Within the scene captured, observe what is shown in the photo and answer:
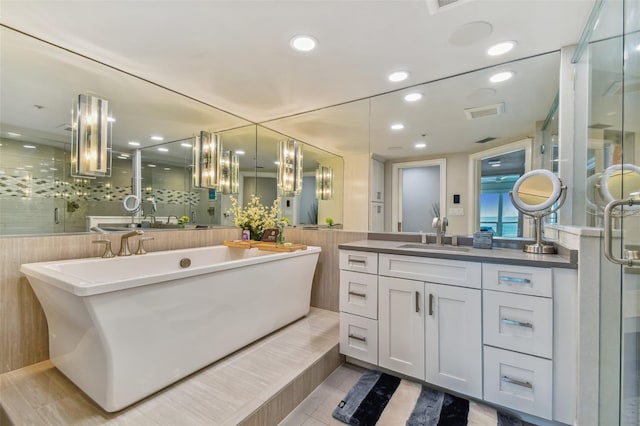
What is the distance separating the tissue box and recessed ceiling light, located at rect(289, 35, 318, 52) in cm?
187

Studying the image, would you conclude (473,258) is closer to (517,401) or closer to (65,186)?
(517,401)

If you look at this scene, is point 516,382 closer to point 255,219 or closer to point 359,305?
point 359,305

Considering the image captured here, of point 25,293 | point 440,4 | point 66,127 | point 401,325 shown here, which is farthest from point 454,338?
point 66,127

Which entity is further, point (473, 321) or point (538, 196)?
point (538, 196)

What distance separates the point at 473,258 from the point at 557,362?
2.10 feet

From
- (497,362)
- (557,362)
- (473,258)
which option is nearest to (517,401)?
(497,362)

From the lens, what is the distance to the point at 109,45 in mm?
1916

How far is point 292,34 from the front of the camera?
178cm

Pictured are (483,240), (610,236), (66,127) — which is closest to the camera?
(610,236)

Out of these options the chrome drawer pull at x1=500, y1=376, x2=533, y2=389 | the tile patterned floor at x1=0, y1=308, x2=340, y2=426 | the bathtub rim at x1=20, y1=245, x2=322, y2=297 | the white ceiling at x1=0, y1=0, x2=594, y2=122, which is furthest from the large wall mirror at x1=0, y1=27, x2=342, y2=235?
the chrome drawer pull at x1=500, y1=376, x2=533, y2=389

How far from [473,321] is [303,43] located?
2164mm

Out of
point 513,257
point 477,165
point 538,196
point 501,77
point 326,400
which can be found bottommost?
point 326,400

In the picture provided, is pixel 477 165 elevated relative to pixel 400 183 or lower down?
elevated

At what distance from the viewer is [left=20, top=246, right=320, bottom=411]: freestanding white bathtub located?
4.41 ft
